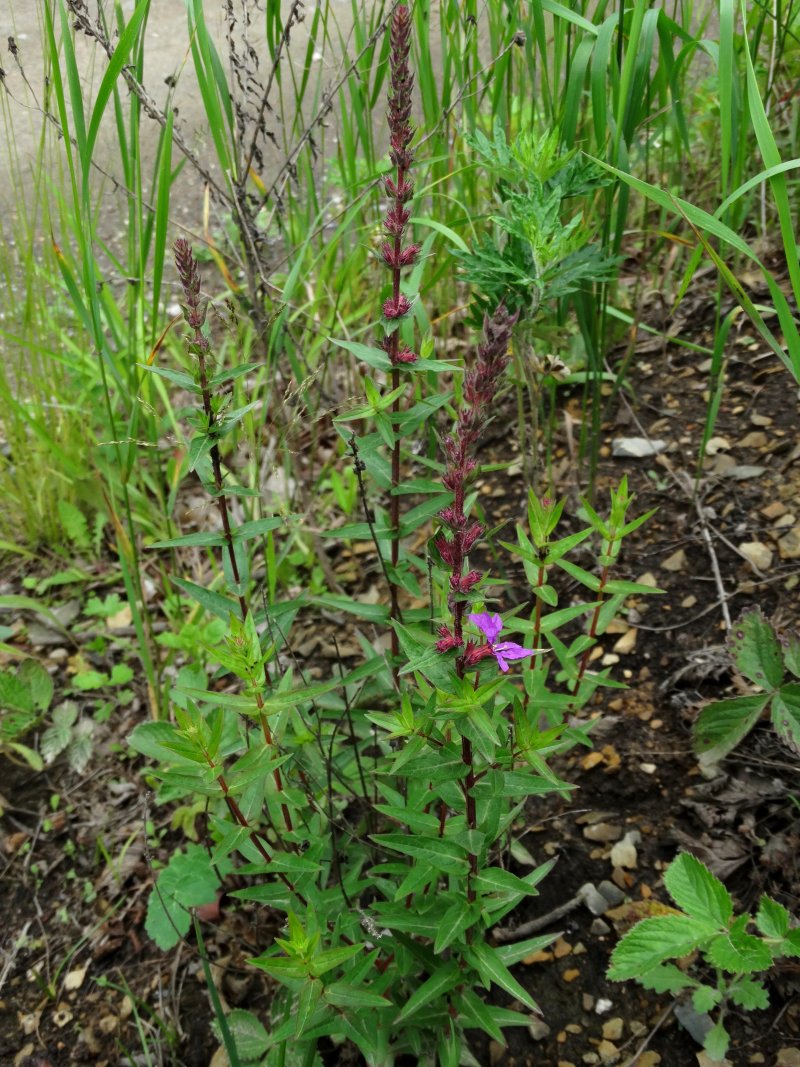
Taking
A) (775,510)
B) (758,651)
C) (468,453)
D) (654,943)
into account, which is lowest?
(654,943)

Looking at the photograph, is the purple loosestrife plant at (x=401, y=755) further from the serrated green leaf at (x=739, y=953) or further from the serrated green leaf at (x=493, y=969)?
the serrated green leaf at (x=739, y=953)

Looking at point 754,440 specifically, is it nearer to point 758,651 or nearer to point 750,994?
point 758,651

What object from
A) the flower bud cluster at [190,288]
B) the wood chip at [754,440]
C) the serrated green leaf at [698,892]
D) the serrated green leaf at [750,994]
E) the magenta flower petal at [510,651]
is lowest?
the serrated green leaf at [750,994]

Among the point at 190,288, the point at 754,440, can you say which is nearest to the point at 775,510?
the point at 754,440

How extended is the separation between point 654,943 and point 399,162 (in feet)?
4.11

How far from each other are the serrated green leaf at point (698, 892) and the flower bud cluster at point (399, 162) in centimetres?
95

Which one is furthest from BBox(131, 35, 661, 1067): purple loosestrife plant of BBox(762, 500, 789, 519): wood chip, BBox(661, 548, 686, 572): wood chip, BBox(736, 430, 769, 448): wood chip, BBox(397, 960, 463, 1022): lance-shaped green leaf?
BBox(736, 430, 769, 448): wood chip

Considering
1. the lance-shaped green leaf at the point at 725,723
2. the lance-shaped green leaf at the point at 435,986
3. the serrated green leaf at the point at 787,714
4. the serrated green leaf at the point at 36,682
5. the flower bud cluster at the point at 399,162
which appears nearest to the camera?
the flower bud cluster at the point at 399,162

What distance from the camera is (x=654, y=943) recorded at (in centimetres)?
133

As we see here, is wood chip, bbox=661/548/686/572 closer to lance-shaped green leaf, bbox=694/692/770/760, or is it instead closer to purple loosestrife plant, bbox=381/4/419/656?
lance-shaped green leaf, bbox=694/692/770/760

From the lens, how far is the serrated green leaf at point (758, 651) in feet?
5.23

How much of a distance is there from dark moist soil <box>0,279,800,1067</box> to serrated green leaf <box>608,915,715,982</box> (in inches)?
9.8

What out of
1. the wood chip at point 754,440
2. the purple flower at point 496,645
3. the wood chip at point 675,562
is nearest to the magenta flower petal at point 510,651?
the purple flower at point 496,645

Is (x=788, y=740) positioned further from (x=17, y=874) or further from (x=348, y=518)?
(x=17, y=874)
